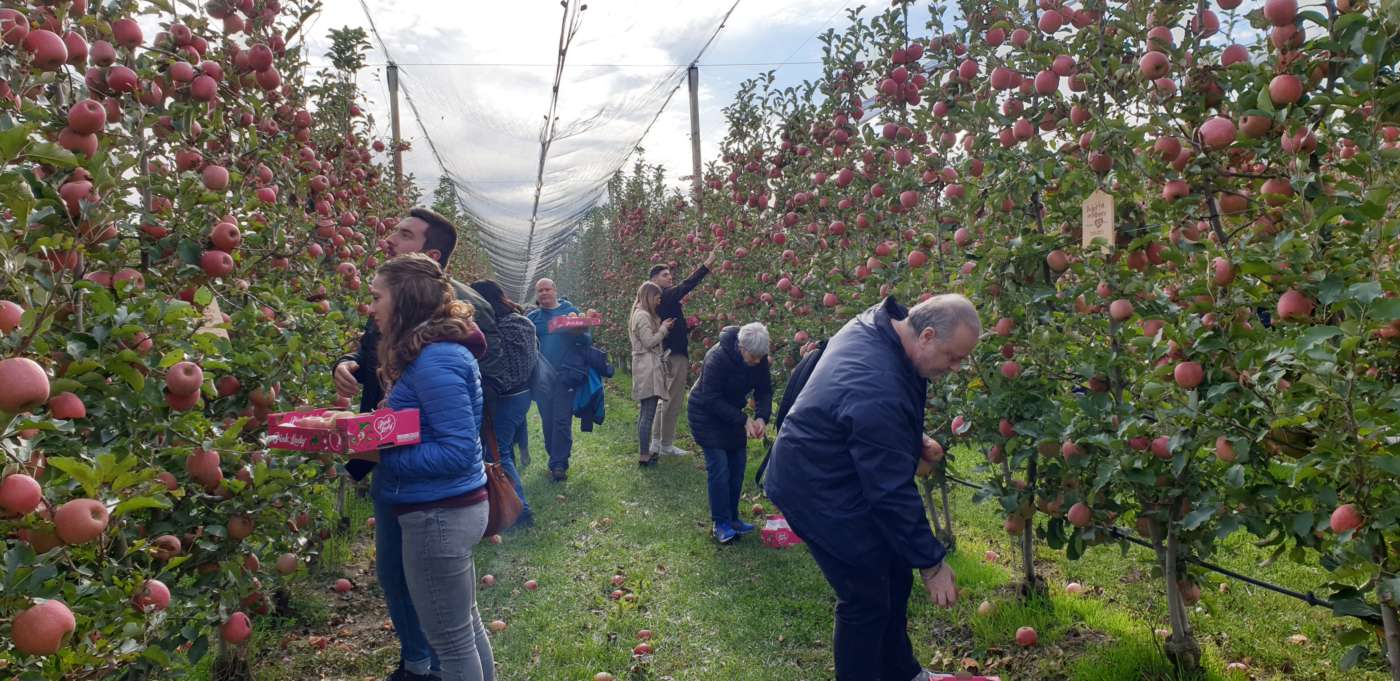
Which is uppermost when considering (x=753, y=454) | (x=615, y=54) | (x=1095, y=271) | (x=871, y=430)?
(x=615, y=54)

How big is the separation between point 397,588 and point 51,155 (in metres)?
2.23

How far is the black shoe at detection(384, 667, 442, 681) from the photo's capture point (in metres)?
3.47

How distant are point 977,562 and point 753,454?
3852 mm

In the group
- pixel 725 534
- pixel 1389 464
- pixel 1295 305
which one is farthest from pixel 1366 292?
pixel 725 534

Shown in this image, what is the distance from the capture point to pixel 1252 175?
234 centimetres

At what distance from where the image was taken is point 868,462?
280 centimetres

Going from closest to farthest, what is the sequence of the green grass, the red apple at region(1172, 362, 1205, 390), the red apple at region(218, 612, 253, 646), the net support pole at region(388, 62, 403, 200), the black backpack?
the red apple at region(1172, 362, 1205, 390), the red apple at region(218, 612, 253, 646), the green grass, the black backpack, the net support pole at region(388, 62, 403, 200)

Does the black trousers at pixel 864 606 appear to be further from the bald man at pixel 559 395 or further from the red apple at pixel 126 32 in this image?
the bald man at pixel 559 395

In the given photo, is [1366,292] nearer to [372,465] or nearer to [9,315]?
[9,315]

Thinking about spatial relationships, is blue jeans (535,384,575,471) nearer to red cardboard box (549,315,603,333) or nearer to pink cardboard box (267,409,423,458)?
red cardboard box (549,315,603,333)

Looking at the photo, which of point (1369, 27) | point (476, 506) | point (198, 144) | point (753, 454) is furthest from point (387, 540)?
point (753, 454)

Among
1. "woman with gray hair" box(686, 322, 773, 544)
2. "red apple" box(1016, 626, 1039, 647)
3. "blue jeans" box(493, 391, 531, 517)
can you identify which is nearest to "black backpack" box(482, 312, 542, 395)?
"blue jeans" box(493, 391, 531, 517)

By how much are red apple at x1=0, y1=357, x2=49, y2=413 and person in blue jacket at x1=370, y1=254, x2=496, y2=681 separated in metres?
1.39

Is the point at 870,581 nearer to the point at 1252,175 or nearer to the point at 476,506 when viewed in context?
the point at 476,506
